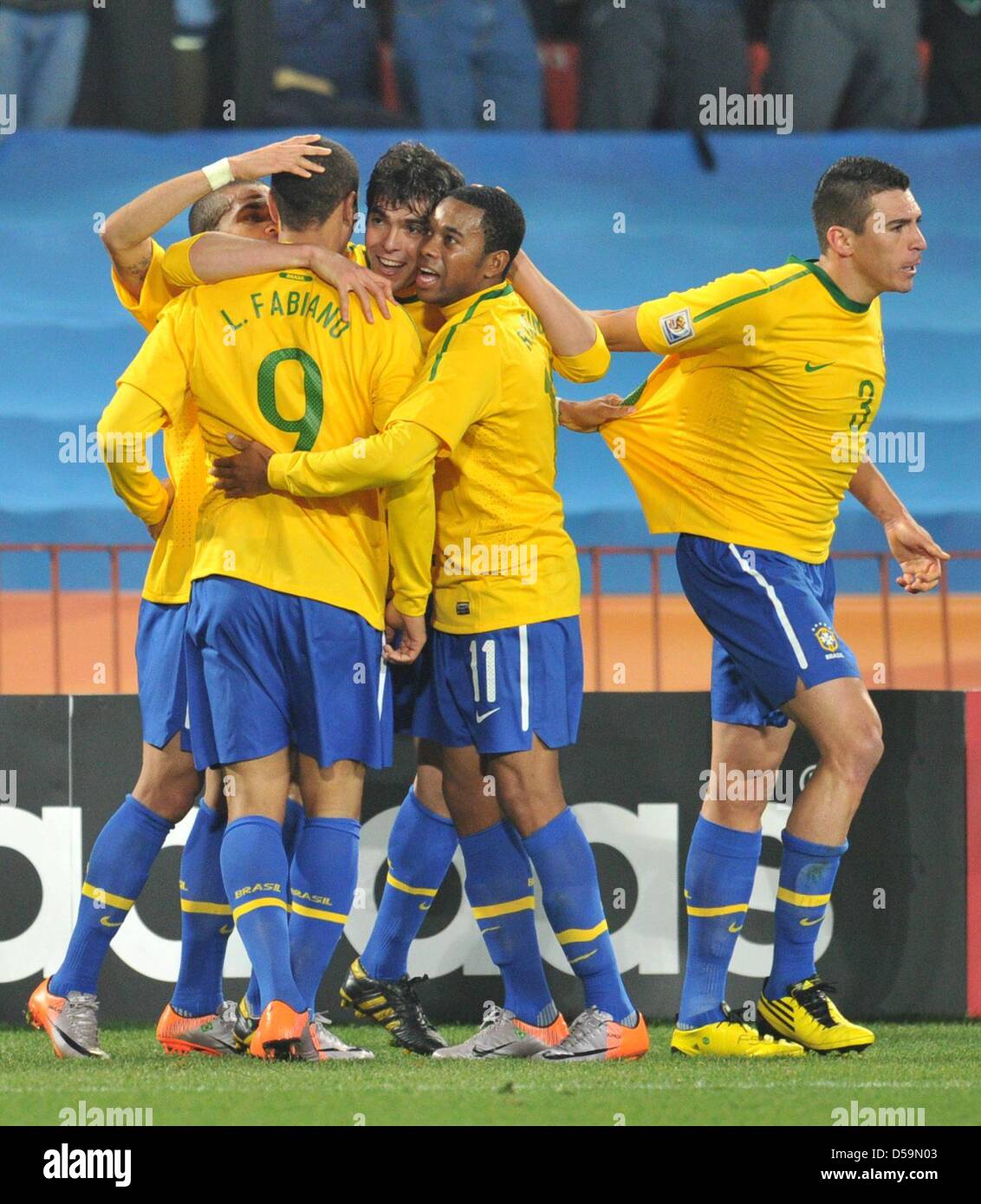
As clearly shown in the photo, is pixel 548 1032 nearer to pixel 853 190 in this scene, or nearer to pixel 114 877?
pixel 114 877

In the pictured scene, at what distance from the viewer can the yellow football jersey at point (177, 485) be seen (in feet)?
14.5

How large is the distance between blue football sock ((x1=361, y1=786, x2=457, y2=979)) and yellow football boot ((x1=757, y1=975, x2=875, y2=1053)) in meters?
0.95

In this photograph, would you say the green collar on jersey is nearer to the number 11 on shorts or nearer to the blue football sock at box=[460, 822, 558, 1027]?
the number 11 on shorts

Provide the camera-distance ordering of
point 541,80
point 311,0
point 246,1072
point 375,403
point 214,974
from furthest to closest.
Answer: point 541,80 → point 311,0 → point 214,974 → point 375,403 → point 246,1072

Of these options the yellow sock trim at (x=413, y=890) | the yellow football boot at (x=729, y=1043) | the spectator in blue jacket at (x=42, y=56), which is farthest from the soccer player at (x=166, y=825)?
the spectator in blue jacket at (x=42, y=56)

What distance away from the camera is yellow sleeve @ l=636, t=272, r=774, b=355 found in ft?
14.9

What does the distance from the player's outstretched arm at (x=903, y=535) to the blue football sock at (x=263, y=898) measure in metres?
1.94

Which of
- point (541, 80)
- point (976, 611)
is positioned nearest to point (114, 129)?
point (541, 80)

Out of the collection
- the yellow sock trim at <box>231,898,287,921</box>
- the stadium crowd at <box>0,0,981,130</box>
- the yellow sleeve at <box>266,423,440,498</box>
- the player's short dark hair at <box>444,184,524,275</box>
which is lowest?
the yellow sock trim at <box>231,898,287,921</box>

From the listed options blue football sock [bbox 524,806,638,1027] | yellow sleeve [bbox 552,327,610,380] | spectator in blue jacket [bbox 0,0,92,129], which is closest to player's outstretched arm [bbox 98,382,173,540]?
yellow sleeve [bbox 552,327,610,380]

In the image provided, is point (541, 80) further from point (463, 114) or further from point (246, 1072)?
point (246, 1072)

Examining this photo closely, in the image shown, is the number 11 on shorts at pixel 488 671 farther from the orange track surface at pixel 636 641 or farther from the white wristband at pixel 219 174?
the orange track surface at pixel 636 641

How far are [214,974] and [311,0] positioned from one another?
10713 mm

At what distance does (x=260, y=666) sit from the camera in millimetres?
4090
